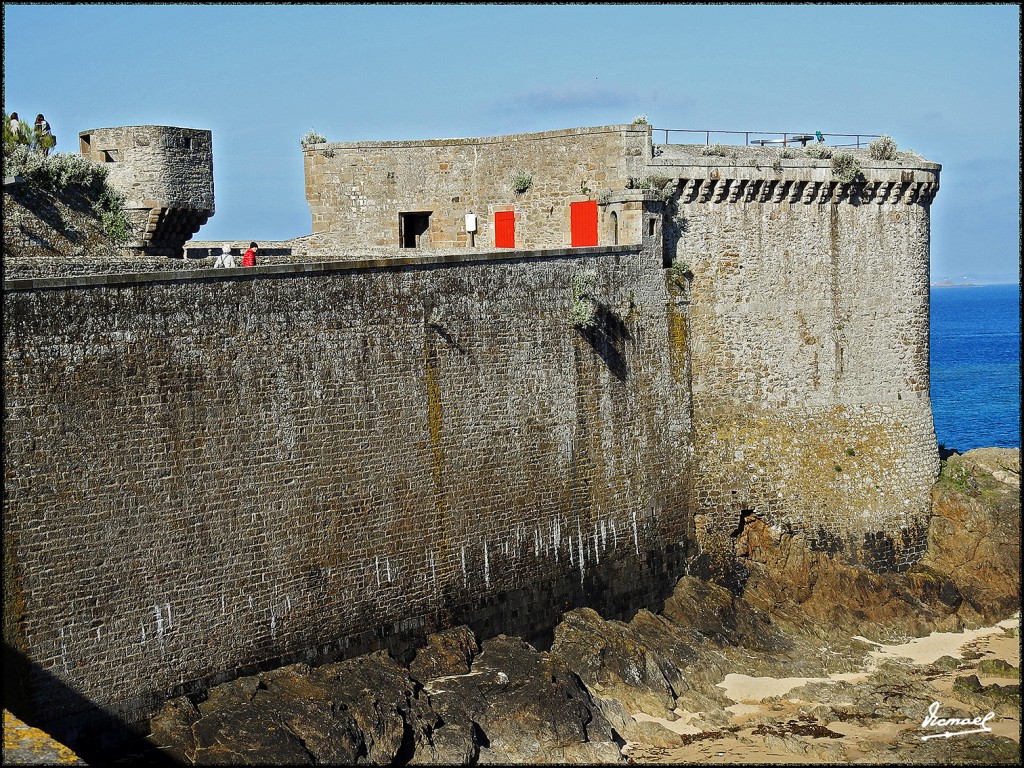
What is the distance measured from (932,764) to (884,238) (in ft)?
40.3

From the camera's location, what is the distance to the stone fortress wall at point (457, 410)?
1856 centimetres

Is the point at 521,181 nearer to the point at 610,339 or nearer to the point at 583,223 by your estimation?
the point at 583,223

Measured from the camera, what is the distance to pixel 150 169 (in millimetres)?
24078

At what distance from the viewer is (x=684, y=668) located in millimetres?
24922

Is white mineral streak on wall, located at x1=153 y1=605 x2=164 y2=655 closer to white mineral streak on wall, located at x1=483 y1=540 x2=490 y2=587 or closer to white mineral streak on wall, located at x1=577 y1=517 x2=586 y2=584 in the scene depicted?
white mineral streak on wall, located at x1=483 y1=540 x2=490 y2=587

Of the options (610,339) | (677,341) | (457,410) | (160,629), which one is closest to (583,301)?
(610,339)

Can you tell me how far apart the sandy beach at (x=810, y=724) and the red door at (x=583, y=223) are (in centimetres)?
919

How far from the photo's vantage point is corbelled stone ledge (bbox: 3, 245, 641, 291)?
59.8 feet

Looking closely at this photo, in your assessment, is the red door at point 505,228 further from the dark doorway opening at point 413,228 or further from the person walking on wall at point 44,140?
the person walking on wall at point 44,140

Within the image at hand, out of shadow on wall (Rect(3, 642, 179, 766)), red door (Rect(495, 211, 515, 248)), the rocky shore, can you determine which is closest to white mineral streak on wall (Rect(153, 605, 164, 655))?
the rocky shore

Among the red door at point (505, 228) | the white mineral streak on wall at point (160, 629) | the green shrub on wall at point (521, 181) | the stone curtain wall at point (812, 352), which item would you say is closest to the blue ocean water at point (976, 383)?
the stone curtain wall at point (812, 352)

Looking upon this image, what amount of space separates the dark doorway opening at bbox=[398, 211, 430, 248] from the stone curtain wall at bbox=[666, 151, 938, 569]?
21.0ft

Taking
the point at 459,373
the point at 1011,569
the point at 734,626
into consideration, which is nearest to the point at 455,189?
the point at 459,373

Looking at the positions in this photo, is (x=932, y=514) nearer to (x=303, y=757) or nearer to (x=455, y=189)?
(x=455, y=189)
